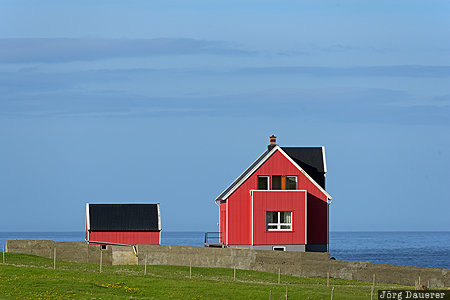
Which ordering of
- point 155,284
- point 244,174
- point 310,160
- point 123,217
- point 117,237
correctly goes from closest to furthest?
point 155,284 → point 244,174 → point 310,160 → point 117,237 → point 123,217

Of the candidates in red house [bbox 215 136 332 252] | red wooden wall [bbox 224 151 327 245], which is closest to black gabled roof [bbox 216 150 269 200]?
red house [bbox 215 136 332 252]

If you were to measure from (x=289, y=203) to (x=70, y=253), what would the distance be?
61.1ft

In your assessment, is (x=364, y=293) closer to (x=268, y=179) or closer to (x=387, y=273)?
(x=387, y=273)

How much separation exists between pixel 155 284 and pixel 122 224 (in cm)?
3307

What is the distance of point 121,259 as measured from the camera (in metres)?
67.4

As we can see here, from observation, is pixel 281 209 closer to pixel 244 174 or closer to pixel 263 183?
pixel 263 183

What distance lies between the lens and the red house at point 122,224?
3265 inches

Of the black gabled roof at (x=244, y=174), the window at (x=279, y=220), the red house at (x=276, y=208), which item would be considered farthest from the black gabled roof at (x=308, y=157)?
the window at (x=279, y=220)

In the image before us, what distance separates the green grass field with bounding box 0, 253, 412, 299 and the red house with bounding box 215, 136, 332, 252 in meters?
9.08

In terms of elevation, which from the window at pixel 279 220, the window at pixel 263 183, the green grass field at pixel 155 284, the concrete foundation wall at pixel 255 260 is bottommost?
the green grass field at pixel 155 284

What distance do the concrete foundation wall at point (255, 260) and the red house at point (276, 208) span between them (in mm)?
6931

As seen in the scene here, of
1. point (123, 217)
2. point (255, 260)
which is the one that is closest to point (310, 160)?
point (255, 260)

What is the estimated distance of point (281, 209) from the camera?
234 feet

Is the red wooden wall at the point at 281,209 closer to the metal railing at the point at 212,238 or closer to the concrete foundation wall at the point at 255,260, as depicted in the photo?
the metal railing at the point at 212,238
